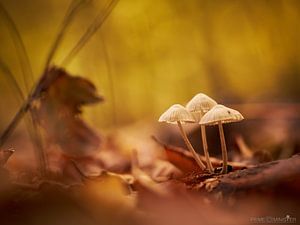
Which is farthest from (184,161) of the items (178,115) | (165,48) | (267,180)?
(165,48)

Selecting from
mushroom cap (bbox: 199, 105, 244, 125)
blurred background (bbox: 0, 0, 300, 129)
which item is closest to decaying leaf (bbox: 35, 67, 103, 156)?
blurred background (bbox: 0, 0, 300, 129)

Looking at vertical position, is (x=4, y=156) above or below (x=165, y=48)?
below

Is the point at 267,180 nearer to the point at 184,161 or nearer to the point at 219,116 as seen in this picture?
the point at 219,116

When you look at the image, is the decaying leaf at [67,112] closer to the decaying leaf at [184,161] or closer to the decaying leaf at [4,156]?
the decaying leaf at [184,161]

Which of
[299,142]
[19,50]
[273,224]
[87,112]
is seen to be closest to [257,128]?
[299,142]

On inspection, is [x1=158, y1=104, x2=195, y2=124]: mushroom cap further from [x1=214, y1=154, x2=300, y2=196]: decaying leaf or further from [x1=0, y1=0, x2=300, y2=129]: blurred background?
[x1=0, y1=0, x2=300, y2=129]: blurred background

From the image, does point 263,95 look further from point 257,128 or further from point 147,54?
point 147,54

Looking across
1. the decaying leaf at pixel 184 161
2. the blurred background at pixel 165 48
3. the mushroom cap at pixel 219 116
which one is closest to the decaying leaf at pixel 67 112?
the decaying leaf at pixel 184 161
